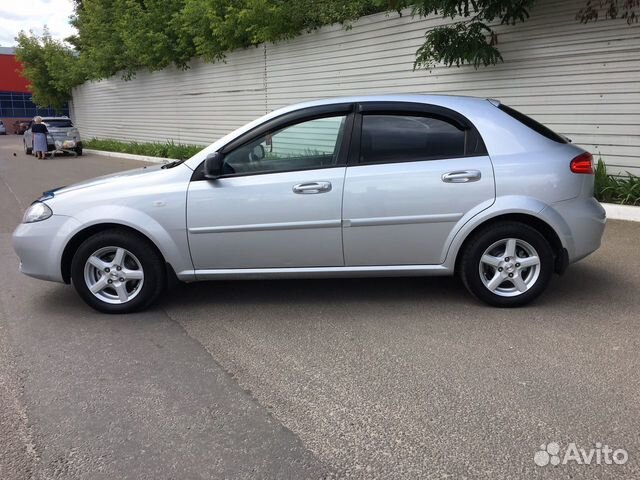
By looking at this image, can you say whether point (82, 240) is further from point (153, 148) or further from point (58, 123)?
point (58, 123)

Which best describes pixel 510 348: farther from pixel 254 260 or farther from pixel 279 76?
pixel 279 76

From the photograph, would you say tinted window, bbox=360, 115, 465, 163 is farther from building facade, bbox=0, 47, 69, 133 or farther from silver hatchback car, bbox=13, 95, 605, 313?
building facade, bbox=0, 47, 69, 133

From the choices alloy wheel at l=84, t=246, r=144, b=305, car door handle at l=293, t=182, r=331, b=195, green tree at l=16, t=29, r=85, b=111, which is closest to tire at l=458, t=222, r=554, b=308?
car door handle at l=293, t=182, r=331, b=195

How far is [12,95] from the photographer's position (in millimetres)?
53188

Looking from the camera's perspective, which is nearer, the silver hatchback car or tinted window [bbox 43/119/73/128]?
the silver hatchback car

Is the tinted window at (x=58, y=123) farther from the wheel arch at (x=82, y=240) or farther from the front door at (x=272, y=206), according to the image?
the front door at (x=272, y=206)

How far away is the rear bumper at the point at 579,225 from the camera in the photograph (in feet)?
14.2

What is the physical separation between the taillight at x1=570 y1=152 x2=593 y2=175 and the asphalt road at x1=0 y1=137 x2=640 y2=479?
42.9 inches

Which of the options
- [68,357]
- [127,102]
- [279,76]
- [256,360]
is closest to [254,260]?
[256,360]

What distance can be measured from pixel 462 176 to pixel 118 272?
2.83 meters

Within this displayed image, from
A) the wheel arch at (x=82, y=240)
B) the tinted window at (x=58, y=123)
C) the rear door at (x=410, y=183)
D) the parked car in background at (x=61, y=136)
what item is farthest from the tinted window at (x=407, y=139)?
the tinted window at (x=58, y=123)

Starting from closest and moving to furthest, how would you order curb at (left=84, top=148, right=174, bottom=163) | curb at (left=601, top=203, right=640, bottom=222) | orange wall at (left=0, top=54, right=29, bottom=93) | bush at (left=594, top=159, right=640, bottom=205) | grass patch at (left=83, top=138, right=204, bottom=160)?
curb at (left=601, top=203, right=640, bottom=222), bush at (left=594, top=159, right=640, bottom=205), grass patch at (left=83, top=138, right=204, bottom=160), curb at (left=84, top=148, right=174, bottom=163), orange wall at (left=0, top=54, right=29, bottom=93)

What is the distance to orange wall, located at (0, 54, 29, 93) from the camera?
52250 mm

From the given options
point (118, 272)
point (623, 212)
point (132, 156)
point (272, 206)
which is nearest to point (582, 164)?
point (272, 206)
